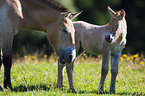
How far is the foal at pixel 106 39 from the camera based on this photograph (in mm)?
4895

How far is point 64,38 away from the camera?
4879 mm

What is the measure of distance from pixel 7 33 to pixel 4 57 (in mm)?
580

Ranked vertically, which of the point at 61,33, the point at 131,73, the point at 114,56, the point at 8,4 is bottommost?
the point at 131,73

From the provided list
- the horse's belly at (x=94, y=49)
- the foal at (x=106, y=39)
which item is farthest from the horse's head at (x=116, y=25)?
the horse's belly at (x=94, y=49)

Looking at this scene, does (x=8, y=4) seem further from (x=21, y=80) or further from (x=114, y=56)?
(x=114, y=56)

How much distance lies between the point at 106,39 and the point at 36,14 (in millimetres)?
1915

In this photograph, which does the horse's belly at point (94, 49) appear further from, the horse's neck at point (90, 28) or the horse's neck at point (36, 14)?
the horse's neck at point (36, 14)

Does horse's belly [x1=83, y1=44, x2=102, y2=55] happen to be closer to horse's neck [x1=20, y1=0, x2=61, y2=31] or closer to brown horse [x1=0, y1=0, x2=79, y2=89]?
brown horse [x1=0, y1=0, x2=79, y2=89]

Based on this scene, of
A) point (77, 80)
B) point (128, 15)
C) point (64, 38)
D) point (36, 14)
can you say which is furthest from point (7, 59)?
point (128, 15)

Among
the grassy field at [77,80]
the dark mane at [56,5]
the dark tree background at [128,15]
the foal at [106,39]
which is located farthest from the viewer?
the dark tree background at [128,15]

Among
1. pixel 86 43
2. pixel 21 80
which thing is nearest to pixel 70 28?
pixel 86 43

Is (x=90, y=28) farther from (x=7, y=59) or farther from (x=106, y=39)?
(x=7, y=59)

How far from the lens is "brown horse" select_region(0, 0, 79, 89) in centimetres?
486

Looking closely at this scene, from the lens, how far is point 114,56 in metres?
5.34
